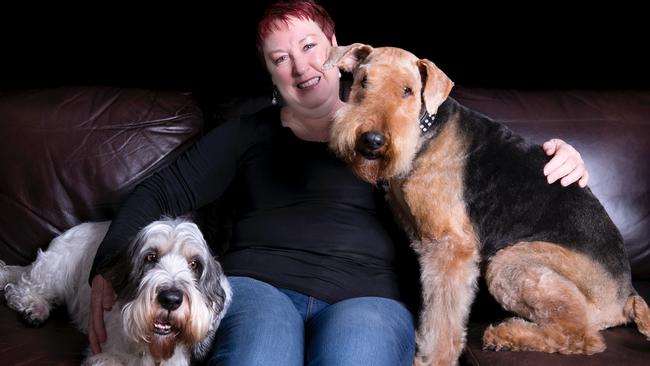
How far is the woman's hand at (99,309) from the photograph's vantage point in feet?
7.43

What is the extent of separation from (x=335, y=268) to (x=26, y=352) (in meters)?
1.13

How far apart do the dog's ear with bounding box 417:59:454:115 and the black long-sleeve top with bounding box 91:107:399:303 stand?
44 cm

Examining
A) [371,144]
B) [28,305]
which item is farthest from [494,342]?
[28,305]

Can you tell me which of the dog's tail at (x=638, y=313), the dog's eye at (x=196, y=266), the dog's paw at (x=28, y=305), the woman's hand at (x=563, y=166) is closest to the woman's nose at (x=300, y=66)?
the dog's eye at (x=196, y=266)

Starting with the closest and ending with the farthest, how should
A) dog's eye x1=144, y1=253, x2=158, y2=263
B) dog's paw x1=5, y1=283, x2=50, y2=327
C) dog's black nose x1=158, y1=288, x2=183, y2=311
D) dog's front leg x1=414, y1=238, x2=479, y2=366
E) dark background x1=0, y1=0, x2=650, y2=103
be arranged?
dog's black nose x1=158, y1=288, x2=183, y2=311 → dog's eye x1=144, y1=253, x2=158, y2=263 → dog's front leg x1=414, y1=238, x2=479, y2=366 → dog's paw x1=5, y1=283, x2=50, y2=327 → dark background x1=0, y1=0, x2=650, y2=103

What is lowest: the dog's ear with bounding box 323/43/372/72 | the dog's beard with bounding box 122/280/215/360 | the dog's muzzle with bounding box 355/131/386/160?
the dog's beard with bounding box 122/280/215/360

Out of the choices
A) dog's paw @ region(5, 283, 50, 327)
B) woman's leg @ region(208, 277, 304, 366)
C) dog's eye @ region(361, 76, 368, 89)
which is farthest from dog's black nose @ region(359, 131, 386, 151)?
dog's paw @ region(5, 283, 50, 327)

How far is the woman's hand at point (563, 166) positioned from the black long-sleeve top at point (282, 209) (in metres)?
0.68

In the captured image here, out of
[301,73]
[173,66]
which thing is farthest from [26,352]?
[173,66]

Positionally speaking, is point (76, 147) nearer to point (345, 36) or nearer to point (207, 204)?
point (207, 204)

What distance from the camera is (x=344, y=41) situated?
3.91 meters

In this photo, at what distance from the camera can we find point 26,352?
2303 mm

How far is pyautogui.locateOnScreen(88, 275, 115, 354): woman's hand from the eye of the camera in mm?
2266

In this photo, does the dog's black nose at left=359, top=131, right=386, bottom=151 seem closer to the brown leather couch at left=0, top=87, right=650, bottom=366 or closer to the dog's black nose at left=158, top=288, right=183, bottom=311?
the dog's black nose at left=158, top=288, right=183, bottom=311
